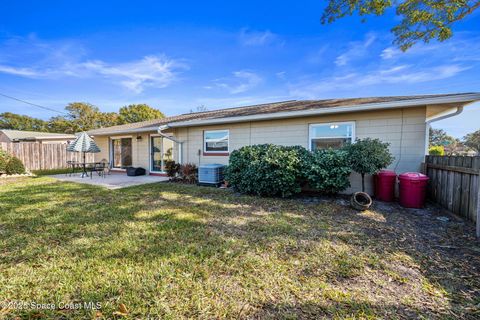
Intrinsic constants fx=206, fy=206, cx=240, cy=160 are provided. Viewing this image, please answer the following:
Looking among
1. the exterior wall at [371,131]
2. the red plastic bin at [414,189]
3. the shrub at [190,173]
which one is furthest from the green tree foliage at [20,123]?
the red plastic bin at [414,189]

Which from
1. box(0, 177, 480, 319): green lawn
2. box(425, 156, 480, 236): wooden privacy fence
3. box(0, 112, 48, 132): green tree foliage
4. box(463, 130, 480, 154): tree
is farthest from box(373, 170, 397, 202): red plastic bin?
box(0, 112, 48, 132): green tree foliage

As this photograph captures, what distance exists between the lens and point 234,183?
257 inches

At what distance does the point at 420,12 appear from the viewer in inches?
279

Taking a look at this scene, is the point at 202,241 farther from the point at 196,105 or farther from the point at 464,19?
the point at 196,105

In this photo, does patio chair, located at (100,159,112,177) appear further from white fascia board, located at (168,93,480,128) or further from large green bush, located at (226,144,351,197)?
large green bush, located at (226,144,351,197)

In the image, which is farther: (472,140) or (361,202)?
(472,140)

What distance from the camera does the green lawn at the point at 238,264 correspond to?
1.84m

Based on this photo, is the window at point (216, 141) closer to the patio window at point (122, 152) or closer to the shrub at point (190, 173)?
the shrub at point (190, 173)

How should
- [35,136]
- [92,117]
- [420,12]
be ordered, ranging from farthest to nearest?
[92,117] → [35,136] → [420,12]

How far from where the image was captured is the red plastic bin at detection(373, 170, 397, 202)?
213 inches

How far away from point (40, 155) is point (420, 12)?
2185 cm

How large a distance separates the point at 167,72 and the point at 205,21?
6123mm

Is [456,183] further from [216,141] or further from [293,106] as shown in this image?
[216,141]

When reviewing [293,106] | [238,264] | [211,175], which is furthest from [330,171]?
[211,175]
